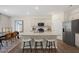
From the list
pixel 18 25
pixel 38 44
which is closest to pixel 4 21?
pixel 18 25

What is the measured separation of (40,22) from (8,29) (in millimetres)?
1021

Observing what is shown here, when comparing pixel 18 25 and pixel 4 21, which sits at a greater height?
pixel 4 21

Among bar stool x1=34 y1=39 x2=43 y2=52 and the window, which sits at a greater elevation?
the window

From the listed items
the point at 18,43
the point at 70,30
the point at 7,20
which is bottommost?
the point at 18,43

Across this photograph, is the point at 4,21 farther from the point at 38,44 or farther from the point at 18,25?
the point at 38,44

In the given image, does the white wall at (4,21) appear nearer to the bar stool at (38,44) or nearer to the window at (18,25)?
the window at (18,25)

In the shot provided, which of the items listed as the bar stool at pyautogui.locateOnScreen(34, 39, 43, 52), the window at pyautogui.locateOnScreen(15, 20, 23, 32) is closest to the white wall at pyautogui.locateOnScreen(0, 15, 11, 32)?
the window at pyautogui.locateOnScreen(15, 20, 23, 32)

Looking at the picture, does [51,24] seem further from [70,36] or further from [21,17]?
[70,36]

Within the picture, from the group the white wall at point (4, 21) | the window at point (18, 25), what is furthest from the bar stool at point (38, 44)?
the white wall at point (4, 21)

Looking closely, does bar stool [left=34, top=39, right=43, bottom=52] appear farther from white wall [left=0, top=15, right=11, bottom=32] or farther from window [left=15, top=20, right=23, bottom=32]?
white wall [left=0, top=15, right=11, bottom=32]
